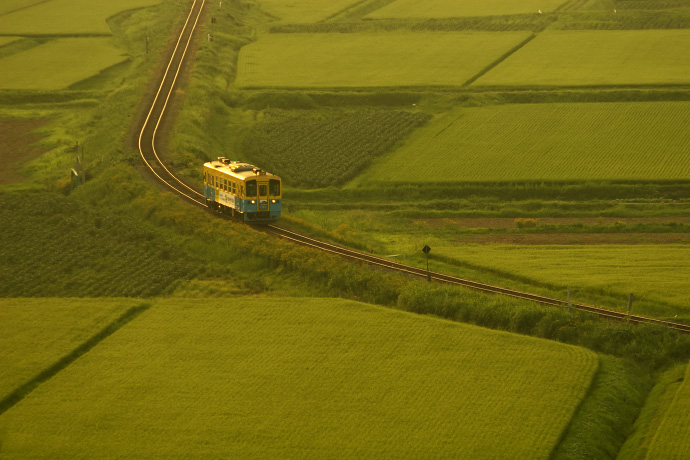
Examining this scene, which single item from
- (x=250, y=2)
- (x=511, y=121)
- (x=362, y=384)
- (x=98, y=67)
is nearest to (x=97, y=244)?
(x=362, y=384)

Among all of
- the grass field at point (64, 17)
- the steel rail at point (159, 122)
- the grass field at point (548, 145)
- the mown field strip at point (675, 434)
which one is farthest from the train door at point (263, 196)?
the grass field at point (64, 17)

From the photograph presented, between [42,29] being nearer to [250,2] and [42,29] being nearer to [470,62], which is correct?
[250,2]

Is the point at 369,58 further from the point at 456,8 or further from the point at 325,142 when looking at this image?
the point at 456,8

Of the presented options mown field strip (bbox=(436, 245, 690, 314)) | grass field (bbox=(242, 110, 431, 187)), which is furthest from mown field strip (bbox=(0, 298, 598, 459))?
grass field (bbox=(242, 110, 431, 187))

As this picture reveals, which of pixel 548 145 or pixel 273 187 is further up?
pixel 548 145

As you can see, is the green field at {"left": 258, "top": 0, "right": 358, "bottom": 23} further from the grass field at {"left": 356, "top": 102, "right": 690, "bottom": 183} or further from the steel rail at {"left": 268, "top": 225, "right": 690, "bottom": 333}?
the steel rail at {"left": 268, "top": 225, "right": 690, "bottom": 333}

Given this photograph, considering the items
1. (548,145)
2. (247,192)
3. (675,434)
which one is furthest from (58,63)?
(675,434)
